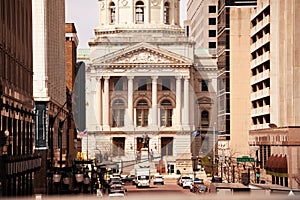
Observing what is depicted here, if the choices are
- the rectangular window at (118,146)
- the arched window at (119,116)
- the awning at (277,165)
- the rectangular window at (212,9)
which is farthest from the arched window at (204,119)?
the awning at (277,165)

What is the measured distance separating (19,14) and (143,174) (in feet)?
181

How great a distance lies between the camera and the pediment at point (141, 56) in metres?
194

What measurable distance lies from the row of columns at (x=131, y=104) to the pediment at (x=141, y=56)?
2.69m

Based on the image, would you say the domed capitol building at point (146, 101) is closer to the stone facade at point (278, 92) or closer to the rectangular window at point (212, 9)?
the rectangular window at point (212, 9)

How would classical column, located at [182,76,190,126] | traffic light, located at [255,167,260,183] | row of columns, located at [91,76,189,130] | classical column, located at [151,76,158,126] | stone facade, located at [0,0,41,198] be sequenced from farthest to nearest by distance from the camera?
1. classical column, located at [182,76,190,126]
2. row of columns, located at [91,76,189,130]
3. classical column, located at [151,76,158,126]
4. traffic light, located at [255,167,260,183]
5. stone facade, located at [0,0,41,198]

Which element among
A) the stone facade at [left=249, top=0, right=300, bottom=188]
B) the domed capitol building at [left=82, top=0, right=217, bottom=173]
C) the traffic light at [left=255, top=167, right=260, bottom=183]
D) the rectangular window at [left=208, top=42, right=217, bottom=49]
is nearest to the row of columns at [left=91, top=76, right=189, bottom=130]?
the domed capitol building at [left=82, top=0, right=217, bottom=173]

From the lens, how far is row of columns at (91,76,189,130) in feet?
620

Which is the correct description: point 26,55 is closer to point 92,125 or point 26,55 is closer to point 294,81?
point 294,81

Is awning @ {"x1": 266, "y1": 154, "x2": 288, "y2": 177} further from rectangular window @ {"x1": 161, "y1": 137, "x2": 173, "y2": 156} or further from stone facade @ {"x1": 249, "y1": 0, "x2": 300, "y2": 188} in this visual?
rectangular window @ {"x1": 161, "y1": 137, "x2": 173, "y2": 156}

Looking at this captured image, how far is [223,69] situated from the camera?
5389 inches

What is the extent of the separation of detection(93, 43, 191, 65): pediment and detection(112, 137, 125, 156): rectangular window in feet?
39.1

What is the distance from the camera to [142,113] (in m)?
195

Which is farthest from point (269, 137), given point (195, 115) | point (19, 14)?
point (195, 115)

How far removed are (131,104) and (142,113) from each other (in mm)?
6475
